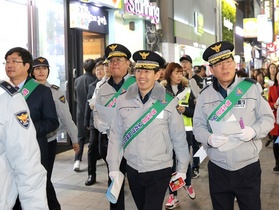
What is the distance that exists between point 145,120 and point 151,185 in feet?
1.78

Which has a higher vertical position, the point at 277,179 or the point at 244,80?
the point at 244,80

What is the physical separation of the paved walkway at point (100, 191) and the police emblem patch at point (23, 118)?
324 cm

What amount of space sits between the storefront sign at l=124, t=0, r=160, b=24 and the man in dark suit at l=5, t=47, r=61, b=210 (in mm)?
7990

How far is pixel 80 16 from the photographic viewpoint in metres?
9.45

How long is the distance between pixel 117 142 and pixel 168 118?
51 cm

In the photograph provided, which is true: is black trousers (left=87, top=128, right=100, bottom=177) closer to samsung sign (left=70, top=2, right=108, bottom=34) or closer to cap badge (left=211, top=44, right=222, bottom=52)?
cap badge (left=211, top=44, right=222, bottom=52)

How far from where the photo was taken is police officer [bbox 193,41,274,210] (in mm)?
3119

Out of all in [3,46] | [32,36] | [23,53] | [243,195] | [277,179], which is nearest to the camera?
[243,195]

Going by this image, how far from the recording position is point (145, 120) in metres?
3.32

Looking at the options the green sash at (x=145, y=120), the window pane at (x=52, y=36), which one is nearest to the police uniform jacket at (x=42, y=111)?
the green sash at (x=145, y=120)

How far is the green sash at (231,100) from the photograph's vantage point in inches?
125

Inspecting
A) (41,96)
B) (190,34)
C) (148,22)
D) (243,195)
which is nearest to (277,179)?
(243,195)

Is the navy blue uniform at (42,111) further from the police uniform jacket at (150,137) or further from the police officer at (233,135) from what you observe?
the police officer at (233,135)

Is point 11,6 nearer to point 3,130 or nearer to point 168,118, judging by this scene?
point 168,118
